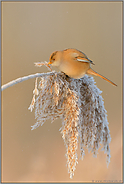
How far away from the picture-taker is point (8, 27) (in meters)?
1.35

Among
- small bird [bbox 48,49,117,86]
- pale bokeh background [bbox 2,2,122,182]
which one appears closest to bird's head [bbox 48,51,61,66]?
small bird [bbox 48,49,117,86]

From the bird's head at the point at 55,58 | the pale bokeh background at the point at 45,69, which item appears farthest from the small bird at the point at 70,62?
the pale bokeh background at the point at 45,69

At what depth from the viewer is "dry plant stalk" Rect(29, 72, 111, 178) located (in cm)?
72

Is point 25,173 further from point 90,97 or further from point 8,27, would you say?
point 8,27

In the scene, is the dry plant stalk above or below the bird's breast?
below

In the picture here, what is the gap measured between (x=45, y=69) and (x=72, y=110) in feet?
2.29

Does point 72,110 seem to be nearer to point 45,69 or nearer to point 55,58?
point 55,58

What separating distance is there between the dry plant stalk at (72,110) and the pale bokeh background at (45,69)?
1.88 ft

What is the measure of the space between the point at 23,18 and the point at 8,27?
0.15 m

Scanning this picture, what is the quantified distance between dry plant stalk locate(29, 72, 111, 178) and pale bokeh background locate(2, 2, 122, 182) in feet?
1.88

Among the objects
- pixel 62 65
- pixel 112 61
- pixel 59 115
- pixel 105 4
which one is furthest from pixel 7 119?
pixel 105 4

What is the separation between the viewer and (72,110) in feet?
2.39

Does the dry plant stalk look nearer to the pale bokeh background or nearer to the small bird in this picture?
the small bird

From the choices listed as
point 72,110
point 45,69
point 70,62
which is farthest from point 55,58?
point 45,69
